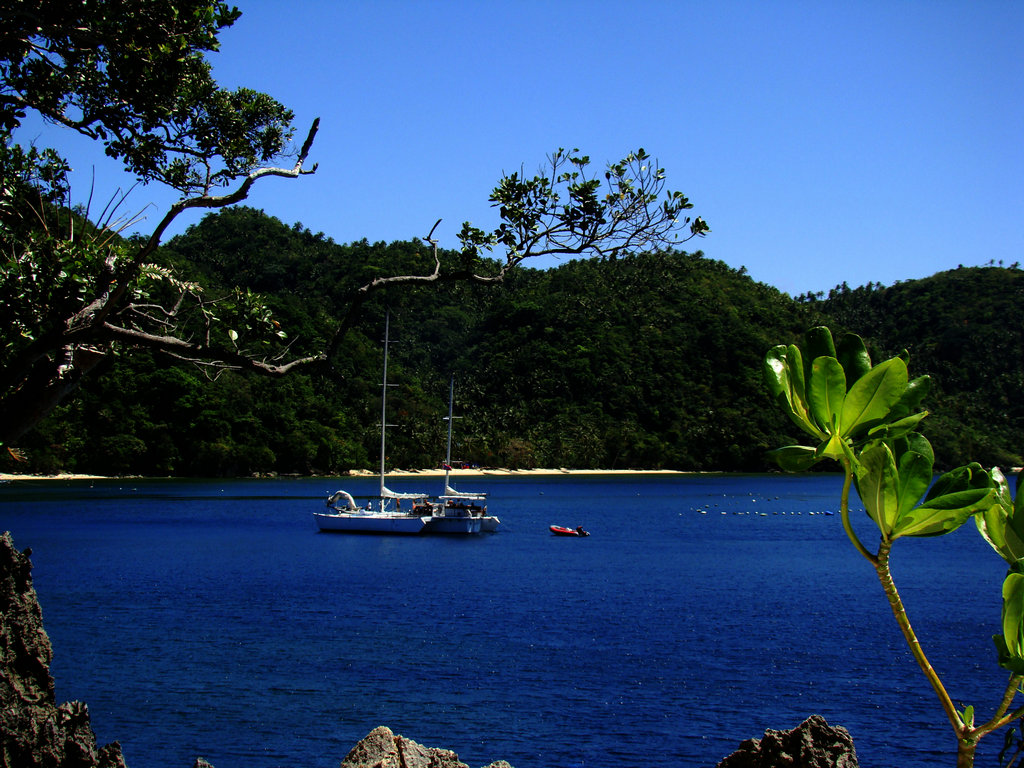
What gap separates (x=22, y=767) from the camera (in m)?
5.97

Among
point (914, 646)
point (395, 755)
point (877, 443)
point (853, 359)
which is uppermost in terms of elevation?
point (853, 359)

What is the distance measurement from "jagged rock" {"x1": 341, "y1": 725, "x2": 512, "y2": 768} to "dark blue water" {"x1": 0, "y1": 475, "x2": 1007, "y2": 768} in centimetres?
873

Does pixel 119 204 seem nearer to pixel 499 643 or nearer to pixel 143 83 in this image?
pixel 143 83

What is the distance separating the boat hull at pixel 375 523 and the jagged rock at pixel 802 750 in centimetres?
3835

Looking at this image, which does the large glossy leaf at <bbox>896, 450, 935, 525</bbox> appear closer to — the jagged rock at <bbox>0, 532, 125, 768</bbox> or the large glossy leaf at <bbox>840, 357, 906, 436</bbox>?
the large glossy leaf at <bbox>840, 357, 906, 436</bbox>

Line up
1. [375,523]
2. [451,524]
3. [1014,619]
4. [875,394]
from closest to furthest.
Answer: [875,394], [1014,619], [375,523], [451,524]

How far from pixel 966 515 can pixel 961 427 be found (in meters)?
108

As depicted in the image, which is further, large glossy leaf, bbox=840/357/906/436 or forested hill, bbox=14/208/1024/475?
forested hill, bbox=14/208/1024/475

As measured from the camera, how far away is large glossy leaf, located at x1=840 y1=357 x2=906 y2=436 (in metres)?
2.56

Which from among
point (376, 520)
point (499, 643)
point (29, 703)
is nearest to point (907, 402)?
point (29, 703)

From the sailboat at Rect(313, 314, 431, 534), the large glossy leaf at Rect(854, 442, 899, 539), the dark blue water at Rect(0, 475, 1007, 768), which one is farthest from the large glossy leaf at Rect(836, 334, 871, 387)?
the sailboat at Rect(313, 314, 431, 534)

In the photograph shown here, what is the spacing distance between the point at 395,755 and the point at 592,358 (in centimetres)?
10109

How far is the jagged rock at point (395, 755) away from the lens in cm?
469

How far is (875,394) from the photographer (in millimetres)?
2568
